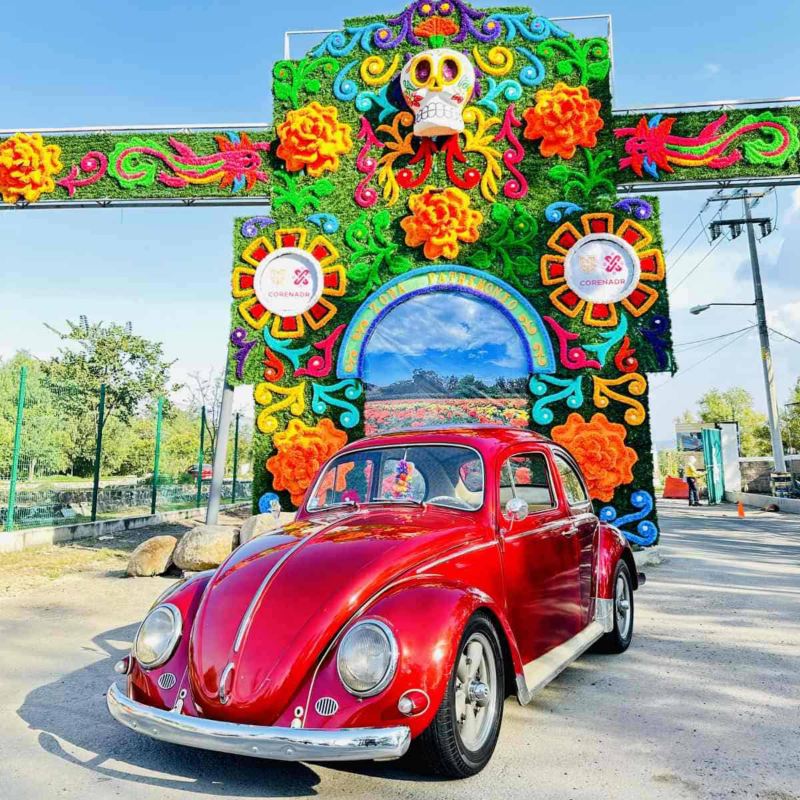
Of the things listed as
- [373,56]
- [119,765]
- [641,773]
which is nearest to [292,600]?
[119,765]

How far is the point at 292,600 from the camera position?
9.96ft

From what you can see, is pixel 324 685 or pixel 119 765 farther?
pixel 119 765

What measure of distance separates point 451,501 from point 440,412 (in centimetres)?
638

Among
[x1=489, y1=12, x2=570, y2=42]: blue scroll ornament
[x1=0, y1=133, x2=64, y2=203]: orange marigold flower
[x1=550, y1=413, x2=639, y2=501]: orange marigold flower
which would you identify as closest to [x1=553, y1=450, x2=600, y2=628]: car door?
[x1=550, y1=413, x2=639, y2=501]: orange marigold flower

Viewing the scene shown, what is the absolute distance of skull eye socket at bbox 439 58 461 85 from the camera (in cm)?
1045

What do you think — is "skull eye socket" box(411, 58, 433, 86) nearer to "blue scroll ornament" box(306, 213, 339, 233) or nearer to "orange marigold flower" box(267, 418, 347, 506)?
"blue scroll ornament" box(306, 213, 339, 233)

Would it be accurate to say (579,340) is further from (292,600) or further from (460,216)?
(292,600)

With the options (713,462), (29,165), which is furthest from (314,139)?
(713,462)

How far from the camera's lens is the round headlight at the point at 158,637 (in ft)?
Result: 10.3

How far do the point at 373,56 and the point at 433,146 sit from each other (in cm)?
195

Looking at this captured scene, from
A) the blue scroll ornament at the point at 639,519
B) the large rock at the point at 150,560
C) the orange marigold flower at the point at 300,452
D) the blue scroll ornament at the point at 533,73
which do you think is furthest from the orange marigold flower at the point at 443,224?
the large rock at the point at 150,560

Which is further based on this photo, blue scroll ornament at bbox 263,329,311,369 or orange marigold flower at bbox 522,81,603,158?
blue scroll ornament at bbox 263,329,311,369

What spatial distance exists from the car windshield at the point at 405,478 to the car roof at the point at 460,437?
Result: 49 mm

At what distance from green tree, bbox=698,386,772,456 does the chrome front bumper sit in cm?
5235
